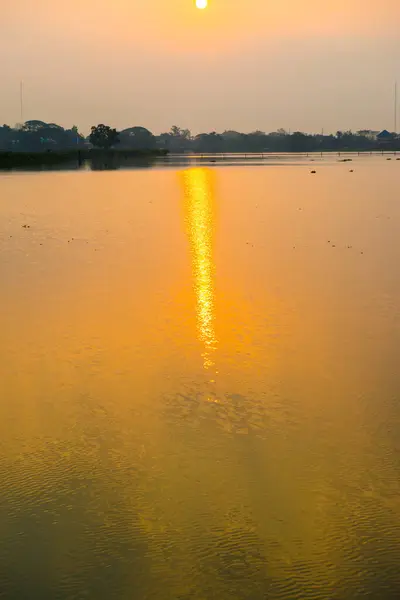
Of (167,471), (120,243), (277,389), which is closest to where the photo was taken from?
(167,471)

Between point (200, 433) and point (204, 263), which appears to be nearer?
point (200, 433)

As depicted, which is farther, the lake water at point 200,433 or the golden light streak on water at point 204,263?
the golden light streak on water at point 204,263

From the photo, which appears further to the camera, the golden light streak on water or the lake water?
the golden light streak on water

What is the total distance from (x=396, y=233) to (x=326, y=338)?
21.1 m

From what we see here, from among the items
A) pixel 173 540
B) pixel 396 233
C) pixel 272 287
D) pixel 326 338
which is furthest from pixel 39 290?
pixel 396 233

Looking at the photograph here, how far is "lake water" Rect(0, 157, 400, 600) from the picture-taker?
26.9 ft

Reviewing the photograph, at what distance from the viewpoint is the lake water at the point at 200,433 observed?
322 inches

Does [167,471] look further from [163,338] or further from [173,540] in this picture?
[163,338]

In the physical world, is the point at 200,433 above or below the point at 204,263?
below

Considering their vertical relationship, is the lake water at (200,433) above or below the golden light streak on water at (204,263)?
below

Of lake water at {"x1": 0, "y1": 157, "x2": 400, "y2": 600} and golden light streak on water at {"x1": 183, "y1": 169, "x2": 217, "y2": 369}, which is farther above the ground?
golden light streak on water at {"x1": 183, "y1": 169, "x2": 217, "y2": 369}

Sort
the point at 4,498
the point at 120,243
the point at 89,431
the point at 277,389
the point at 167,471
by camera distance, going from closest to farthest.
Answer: the point at 4,498, the point at 167,471, the point at 89,431, the point at 277,389, the point at 120,243

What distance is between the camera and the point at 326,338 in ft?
57.0

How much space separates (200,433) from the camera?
11766mm
